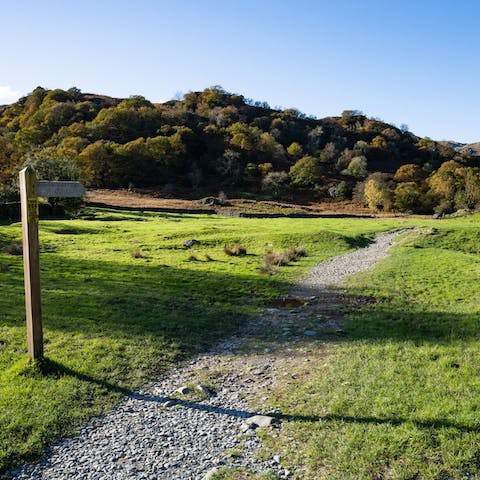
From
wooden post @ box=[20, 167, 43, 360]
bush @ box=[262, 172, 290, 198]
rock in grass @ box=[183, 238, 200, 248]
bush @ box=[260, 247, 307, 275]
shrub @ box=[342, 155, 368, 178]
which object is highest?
shrub @ box=[342, 155, 368, 178]

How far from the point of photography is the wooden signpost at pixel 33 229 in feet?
30.1

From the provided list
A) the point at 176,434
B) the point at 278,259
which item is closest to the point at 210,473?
the point at 176,434

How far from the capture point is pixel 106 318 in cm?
1413

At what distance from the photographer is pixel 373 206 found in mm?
90875

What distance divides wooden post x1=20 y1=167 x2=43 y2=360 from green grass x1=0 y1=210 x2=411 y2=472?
0.83 meters

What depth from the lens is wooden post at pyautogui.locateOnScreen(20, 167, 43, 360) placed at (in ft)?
30.0

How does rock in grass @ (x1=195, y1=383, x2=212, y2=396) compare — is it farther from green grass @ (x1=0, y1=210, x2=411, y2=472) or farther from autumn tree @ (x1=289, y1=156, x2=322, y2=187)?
autumn tree @ (x1=289, y1=156, x2=322, y2=187)

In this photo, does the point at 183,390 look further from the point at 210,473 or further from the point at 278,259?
the point at 278,259

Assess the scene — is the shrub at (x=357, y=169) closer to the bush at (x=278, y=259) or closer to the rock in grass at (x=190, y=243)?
the rock in grass at (x=190, y=243)

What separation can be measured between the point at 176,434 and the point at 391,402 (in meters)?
3.90

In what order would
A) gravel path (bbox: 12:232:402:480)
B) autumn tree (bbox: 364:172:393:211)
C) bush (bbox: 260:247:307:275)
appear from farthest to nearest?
autumn tree (bbox: 364:172:393:211) → bush (bbox: 260:247:307:275) → gravel path (bbox: 12:232:402:480)

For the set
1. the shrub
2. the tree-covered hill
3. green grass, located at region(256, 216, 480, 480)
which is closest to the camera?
green grass, located at region(256, 216, 480, 480)

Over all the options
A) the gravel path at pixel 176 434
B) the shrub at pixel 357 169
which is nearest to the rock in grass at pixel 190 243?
the gravel path at pixel 176 434

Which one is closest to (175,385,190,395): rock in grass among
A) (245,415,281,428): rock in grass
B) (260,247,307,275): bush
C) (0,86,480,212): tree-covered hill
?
(245,415,281,428): rock in grass
